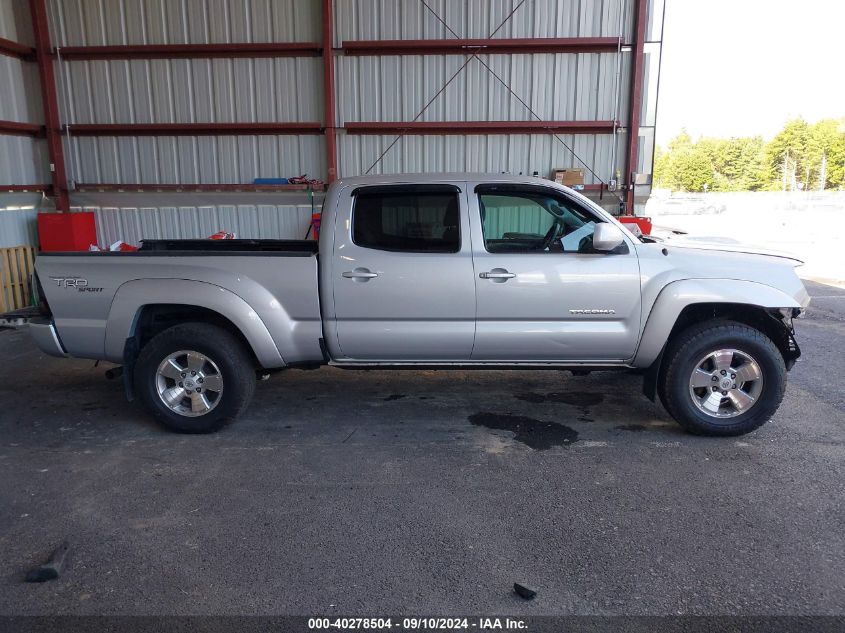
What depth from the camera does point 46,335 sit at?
485 centimetres

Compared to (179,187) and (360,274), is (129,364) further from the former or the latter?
(179,187)

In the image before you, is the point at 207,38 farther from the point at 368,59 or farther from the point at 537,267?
the point at 537,267

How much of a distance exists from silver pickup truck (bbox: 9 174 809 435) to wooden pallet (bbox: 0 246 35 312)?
632 centimetres

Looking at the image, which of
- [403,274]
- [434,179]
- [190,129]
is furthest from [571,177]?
[403,274]

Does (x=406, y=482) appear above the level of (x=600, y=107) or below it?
below

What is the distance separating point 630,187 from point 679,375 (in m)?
7.84

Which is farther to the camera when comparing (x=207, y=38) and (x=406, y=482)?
(x=207, y=38)

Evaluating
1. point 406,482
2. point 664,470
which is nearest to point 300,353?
point 406,482

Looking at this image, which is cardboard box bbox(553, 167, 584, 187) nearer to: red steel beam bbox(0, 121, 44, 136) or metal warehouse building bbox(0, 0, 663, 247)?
metal warehouse building bbox(0, 0, 663, 247)

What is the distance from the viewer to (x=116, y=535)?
3.44 m

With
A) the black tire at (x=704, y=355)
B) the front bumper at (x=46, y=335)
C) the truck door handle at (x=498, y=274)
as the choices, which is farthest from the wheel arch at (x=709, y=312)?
the front bumper at (x=46, y=335)

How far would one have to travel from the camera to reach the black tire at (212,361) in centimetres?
476

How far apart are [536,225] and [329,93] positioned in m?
7.98

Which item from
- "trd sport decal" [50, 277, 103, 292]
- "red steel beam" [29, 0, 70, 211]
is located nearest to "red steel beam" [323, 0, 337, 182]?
"red steel beam" [29, 0, 70, 211]
